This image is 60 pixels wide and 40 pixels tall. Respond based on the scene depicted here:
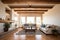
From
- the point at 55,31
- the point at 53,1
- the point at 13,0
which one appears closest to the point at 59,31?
the point at 55,31

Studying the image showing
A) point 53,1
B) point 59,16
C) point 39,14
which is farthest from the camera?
point 39,14

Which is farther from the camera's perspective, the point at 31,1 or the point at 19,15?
the point at 19,15

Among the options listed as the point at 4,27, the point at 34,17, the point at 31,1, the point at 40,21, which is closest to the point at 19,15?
the point at 34,17

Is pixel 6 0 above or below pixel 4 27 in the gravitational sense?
above

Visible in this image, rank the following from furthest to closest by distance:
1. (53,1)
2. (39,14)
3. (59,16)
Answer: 1. (39,14)
2. (59,16)
3. (53,1)

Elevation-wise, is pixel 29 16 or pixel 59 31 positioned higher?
pixel 29 16

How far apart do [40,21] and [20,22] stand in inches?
142

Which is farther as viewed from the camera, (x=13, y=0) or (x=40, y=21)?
(x=40, y=21)

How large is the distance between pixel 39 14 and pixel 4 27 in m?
10.2

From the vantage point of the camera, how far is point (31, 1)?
8148mm

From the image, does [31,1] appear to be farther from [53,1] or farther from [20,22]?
[20,22]

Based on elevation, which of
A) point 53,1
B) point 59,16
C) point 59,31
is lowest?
point 59,31

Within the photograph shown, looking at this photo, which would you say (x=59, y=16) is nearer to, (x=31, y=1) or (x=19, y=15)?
(x=31, y=1)

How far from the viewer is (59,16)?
873 cm
